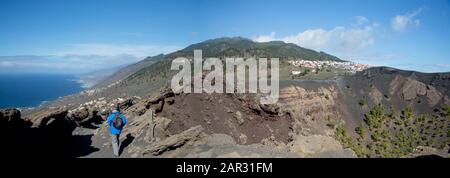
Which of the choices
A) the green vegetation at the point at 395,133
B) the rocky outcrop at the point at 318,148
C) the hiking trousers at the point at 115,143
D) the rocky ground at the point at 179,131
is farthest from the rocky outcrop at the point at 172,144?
the green vegetation at the point at 395,133

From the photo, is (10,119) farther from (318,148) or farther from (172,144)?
(318,148)

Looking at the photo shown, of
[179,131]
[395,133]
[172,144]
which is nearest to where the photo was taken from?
[172,144]

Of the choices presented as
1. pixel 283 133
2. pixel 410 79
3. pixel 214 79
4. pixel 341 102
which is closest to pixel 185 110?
pixel 214 79

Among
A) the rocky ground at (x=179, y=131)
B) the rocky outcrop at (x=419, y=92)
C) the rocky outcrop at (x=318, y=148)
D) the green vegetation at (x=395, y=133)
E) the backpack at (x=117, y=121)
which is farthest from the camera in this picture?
the rocky outcrop at (x=419, y=92)

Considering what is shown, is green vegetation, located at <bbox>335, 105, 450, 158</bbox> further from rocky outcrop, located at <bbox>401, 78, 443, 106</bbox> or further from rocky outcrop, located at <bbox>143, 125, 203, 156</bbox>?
rocky outcrop, located at <bbox>143, 125, 203, 156</bbox>

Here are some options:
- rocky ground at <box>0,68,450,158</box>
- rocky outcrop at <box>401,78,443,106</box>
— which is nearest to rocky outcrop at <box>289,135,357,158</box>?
rocky ground at <box>0,68,450,158</box>

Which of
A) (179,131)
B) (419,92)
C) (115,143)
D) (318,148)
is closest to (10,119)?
(115,143)

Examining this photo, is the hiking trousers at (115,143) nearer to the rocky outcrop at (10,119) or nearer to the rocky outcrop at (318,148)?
the rocky outcrop at (10,119)

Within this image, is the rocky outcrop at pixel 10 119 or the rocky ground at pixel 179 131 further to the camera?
the rocky ground at pixel 179 131

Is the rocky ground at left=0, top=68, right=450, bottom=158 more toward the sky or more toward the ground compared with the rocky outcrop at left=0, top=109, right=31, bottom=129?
more toward the ground

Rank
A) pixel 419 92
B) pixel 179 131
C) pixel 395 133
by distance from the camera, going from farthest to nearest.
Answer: pixel 419 92
pixel 395 133
pixel 179 131
